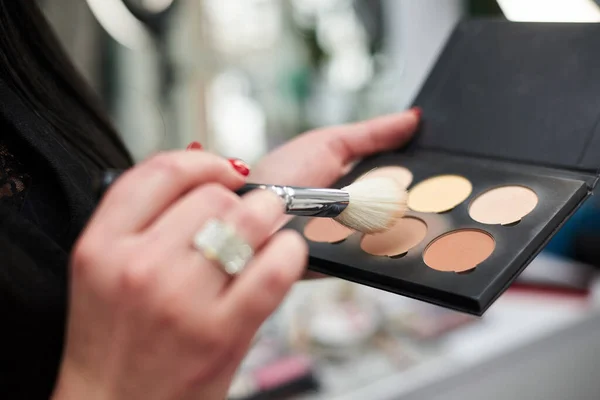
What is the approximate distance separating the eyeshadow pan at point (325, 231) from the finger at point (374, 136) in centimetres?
13

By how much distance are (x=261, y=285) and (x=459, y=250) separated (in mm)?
240

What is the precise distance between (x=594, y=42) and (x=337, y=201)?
326 mm

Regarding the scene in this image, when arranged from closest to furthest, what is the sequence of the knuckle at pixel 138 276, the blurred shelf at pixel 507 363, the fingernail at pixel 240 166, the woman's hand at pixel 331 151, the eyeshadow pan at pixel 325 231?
1. the knuckle at pixel 138 276
2. the fingernail at pixel 240 166
3. the eyeshadow pan at pixel 325 231
4. the woman's hand at pixel 331 151
5. the blurred shelf at pixel 507 363

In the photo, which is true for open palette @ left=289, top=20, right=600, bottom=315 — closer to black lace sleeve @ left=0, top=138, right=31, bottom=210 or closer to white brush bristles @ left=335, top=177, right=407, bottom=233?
white brush bristles @ left=335, top=177, right=407, bottom=233

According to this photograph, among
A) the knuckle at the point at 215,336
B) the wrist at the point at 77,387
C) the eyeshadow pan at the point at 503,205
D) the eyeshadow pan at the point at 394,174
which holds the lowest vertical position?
the wrist at the point at 77,387

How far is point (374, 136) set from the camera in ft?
2.10

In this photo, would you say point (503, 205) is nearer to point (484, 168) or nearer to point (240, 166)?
point (484, 168)

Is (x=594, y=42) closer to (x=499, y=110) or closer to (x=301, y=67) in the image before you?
(x=499, y=110)

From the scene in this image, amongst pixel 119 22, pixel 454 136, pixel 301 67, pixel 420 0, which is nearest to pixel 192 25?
pixel 119 22

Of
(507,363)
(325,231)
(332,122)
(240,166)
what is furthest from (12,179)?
(332,122)

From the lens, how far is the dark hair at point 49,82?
1.44ft

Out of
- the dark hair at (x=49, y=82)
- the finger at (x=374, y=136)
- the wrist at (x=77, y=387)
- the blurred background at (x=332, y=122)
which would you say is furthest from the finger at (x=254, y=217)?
the blurred background at (x=332, y=122)

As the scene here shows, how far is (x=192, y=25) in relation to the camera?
1237mm

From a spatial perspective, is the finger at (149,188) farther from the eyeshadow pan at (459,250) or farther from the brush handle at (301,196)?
the eyeshadow pan at (459,250)
